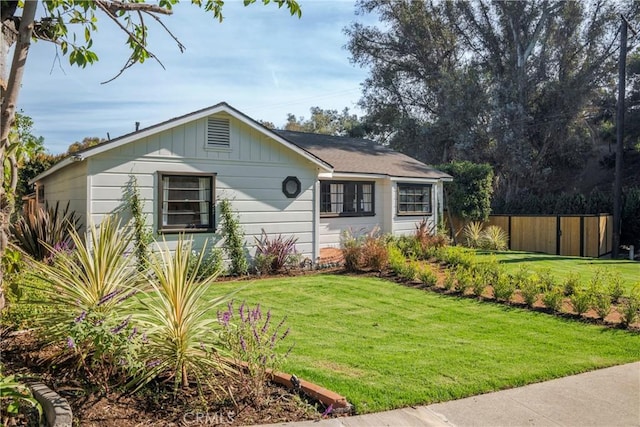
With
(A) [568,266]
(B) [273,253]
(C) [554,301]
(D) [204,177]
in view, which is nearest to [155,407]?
(C) [554,301]

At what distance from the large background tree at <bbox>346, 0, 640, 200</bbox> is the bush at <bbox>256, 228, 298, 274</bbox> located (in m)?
18.0

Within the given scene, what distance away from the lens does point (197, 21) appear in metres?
6.08

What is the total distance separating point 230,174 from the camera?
1130cm

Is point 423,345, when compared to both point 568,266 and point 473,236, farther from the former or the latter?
point 473,236

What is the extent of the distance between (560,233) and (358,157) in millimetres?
8526

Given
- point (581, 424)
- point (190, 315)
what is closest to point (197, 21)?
point (190, 315)

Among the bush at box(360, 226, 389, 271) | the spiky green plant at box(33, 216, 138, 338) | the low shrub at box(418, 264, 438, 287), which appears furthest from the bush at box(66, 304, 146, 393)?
the bush at box(360, 226, 389, 271)

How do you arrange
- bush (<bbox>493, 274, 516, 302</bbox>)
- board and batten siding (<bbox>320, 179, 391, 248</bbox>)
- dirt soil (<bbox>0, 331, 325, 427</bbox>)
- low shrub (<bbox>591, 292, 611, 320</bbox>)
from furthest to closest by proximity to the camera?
1. board and batten siding (<bbox>320, 179, 391, 248</bbox>)
2. bush (<bbox>493, 274, 516, 302</bbox>)
3. low shrub (<bbox>591, 292, 611, 320</bbox>)
4. dirt soil (<bbox>0, 331, 325, 427</bbox>)

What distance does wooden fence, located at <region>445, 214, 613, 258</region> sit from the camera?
706 inches

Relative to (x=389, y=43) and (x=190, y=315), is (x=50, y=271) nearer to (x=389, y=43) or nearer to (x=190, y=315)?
(x=190, y=315)

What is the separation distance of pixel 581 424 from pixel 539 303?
4653 mm

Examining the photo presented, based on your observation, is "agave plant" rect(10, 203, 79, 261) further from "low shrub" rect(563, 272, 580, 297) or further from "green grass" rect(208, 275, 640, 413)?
"low shrub" rect(563, 272, 580, 297)

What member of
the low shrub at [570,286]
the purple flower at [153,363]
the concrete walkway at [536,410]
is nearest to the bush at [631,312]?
the low shrub at [570,286]

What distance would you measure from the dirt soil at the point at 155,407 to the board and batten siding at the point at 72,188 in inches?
261
